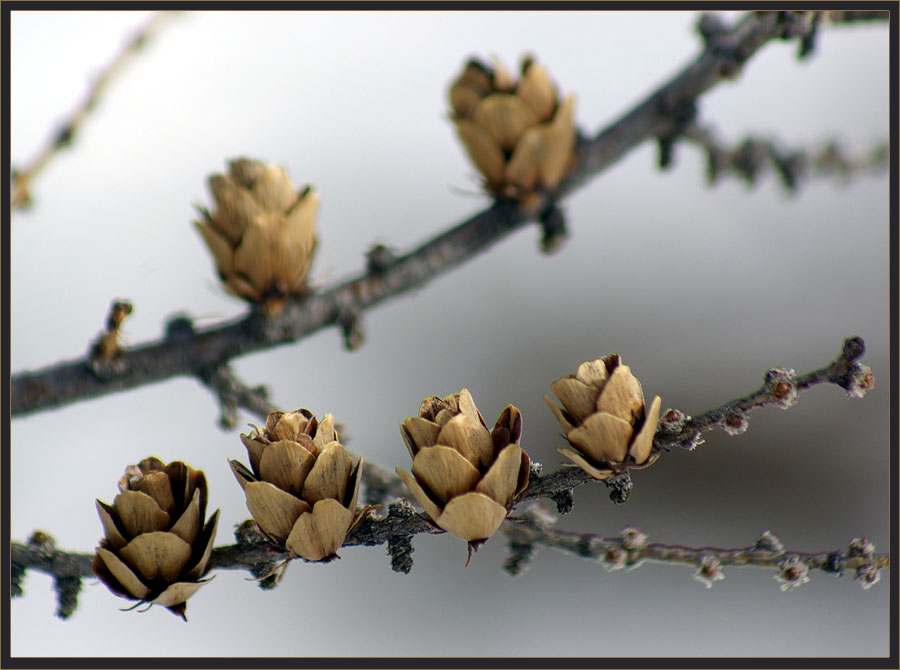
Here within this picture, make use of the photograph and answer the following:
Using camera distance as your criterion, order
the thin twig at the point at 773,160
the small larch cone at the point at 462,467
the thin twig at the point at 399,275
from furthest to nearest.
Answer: the thin twig at the point at 773,160 < the thin twig at the point at 399,275 < the small larch cone at the point at 462,467

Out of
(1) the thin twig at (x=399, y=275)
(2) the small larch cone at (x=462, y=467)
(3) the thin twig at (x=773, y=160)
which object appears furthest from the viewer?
(3) the thin twig at (x=773, y=160)

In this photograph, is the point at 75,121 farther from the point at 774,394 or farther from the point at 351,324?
the point at 774,394

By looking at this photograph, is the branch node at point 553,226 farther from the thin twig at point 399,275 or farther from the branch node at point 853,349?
the branch node at point 853,349

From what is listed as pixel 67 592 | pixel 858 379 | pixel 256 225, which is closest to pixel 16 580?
pixel 67 592

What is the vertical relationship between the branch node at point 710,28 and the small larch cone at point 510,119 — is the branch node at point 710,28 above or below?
above

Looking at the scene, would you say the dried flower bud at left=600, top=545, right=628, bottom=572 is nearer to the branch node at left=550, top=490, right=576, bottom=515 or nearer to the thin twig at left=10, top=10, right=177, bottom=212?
the branch node at left=550, top=490, right=576, bottom=515

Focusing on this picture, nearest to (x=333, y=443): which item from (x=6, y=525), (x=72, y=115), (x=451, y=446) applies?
(x=451, y=446)

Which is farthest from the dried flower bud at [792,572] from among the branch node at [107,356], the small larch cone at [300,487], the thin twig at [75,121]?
the thin twig at [75,121]

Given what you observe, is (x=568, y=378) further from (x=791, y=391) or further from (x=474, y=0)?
(x=474, y=0)
